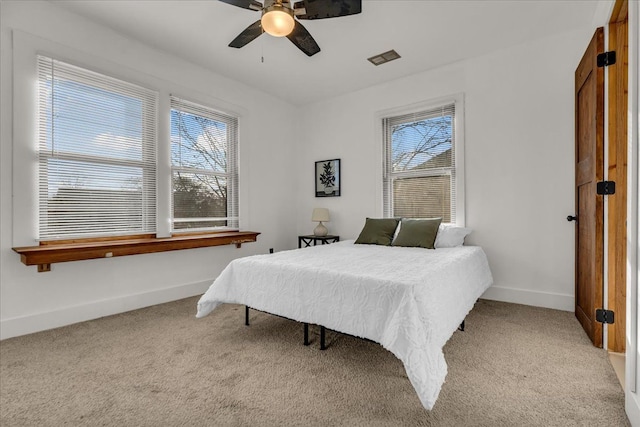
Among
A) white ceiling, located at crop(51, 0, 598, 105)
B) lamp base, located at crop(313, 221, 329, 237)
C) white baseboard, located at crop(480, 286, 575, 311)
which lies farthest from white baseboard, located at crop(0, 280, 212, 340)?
white baseboard, located at crop(480, 286, 575, 311)

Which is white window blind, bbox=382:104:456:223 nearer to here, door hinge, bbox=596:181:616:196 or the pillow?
the pillow

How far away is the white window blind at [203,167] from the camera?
3.68m

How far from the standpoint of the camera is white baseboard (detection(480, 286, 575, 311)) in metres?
3.10

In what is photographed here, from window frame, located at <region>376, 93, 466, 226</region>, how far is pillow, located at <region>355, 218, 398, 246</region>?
54 cm

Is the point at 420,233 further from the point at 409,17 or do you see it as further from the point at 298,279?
the point at 409,17

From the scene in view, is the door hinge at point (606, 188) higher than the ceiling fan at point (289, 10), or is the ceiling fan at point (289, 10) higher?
the ceiling fan at point (289, 10)

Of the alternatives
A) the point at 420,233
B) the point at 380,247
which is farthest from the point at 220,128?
the point at 420,233

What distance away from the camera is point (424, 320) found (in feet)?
5.49

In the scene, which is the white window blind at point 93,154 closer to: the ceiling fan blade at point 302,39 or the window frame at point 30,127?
the window frame at point 30,127

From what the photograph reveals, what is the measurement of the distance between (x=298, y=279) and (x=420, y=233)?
1.76m

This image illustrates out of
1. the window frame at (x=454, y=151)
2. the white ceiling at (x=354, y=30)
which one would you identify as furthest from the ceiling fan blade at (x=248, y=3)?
the window frame at (x=454, y=151)

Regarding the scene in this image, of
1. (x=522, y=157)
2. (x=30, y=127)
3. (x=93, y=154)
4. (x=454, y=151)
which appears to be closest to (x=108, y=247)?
(x=93, y=154)

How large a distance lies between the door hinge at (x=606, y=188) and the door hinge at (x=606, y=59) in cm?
84

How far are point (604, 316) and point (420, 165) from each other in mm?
2423
